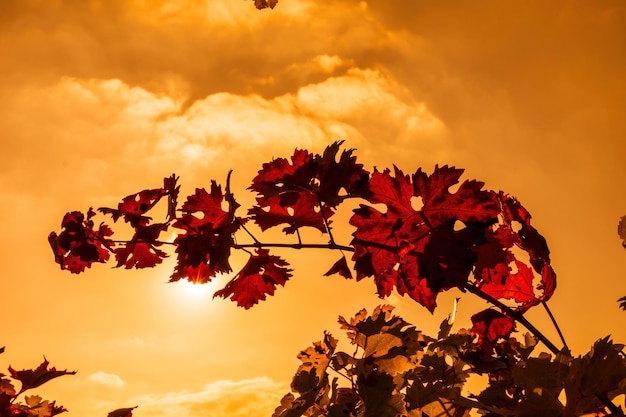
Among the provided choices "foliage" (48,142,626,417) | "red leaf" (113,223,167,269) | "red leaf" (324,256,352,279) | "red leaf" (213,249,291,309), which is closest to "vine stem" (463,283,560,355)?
"foliage" (48,142,626,417)

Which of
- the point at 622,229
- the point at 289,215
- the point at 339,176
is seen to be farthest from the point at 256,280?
the point at 622,229

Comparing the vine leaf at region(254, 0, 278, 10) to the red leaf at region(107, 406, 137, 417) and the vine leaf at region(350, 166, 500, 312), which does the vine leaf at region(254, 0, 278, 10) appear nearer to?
the vine leaf at region(350, 166, 500, 312)

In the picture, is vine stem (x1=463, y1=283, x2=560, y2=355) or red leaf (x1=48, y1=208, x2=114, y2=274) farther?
red leaf (x1=48, y1=208, x2=114, y2=274)

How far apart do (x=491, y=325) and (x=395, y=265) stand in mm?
553

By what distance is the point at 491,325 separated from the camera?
2332 millimetres

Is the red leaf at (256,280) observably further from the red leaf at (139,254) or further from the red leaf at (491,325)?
the red leaf at (491,325)

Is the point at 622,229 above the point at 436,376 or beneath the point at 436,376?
above

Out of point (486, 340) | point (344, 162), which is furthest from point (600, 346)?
point (344, 162)

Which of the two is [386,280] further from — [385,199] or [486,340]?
[486,340]

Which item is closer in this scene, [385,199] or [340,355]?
[385,199]

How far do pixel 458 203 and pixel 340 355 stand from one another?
1168 mm

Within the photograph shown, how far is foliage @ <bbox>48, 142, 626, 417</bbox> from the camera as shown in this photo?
1.83m

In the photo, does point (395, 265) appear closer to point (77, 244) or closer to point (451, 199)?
point (451, 199)

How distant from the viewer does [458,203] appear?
2.02 meters
